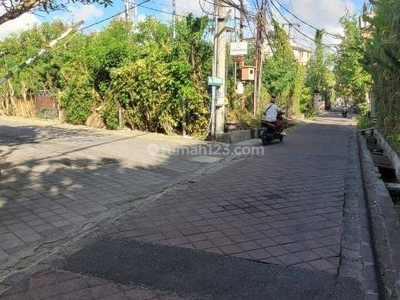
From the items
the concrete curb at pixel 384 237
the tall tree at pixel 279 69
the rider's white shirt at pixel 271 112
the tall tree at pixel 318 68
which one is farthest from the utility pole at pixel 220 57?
the tall tree at pixel 318 68

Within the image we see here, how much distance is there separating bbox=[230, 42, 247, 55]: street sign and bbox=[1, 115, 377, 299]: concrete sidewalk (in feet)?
24.5

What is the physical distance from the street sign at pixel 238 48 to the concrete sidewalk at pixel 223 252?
294 inches

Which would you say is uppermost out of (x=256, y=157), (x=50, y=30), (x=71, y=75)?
(x=50, y=30)

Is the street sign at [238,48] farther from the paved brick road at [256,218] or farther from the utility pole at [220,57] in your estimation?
the paved brick road at [256,218]

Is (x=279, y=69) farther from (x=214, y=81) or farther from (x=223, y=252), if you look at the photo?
(x=223, y=252)

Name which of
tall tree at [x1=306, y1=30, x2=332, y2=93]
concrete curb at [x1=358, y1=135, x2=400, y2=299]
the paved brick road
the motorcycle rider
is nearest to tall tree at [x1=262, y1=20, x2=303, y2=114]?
the motorcycle rider

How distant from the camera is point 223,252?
153 inches

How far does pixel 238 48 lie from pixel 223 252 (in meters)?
10.1

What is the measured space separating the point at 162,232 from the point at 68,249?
99cm

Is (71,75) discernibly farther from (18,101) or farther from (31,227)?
(31,227)

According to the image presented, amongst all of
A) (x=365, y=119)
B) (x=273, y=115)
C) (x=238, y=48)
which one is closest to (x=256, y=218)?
(x=273, y=115)

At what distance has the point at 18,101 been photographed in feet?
69.2

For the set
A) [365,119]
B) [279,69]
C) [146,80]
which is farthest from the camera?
[365,119]

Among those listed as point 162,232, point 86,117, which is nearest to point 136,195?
point 162,232
